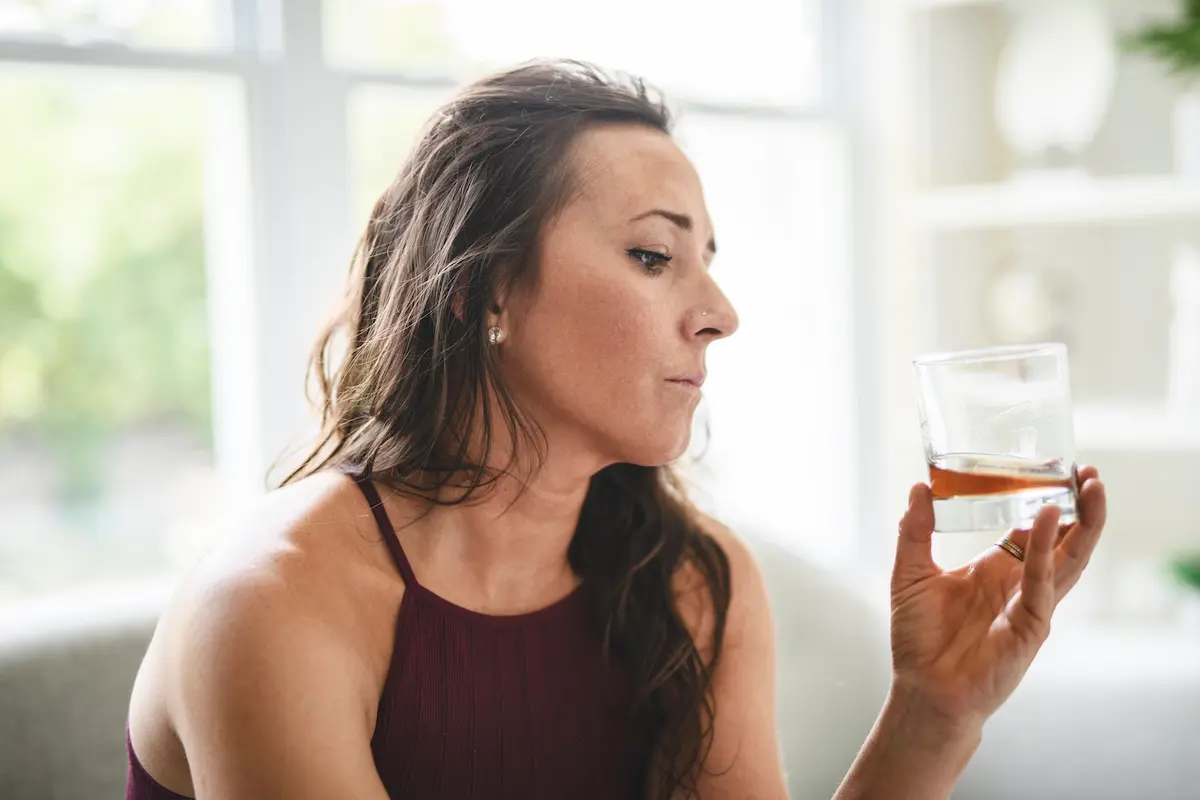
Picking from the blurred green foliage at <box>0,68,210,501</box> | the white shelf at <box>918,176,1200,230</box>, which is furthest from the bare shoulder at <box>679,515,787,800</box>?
the blurred green foliage at <box>0,68,210,501</box>

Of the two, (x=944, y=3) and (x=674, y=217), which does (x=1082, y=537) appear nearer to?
(x=674, y=217)

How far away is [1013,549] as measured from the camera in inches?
46.2

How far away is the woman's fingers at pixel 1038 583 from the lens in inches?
40.5

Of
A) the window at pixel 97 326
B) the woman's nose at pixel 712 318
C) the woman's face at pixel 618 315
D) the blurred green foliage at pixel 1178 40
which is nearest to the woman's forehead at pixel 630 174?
the woman's face at pixel 618 315

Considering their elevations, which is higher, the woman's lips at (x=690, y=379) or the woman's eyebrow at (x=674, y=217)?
the woman's eyebrow at (x=674, y=217)

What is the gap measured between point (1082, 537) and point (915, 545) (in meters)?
0.15

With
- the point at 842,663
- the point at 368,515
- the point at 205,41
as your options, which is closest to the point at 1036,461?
the point at 368,515

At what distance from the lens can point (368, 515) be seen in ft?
4.25

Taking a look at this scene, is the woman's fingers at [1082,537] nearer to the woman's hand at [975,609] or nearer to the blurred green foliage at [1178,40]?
the woman's hand at [975,609]

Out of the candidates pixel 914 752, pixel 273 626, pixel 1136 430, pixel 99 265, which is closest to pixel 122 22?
pixel 273 626

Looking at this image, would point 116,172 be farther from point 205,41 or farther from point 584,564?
point 584,564

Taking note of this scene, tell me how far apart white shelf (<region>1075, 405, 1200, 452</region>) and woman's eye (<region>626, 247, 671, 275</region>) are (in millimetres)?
1704

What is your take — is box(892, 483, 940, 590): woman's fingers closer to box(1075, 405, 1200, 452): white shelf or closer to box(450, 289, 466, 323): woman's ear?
box(450, 289, 466, 323): woman's ear

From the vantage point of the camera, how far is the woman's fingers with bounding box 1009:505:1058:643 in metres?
1.03
